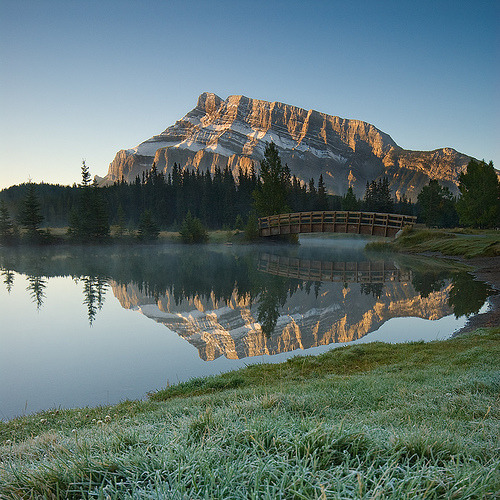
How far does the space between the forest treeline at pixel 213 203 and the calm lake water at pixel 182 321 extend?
28.1 metres

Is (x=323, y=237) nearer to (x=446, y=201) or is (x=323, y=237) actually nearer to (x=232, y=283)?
(x=446, y=201)

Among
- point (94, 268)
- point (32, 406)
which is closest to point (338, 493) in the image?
point (32, 406)

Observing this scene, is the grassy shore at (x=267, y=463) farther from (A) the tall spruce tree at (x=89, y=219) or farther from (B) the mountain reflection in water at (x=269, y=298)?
(A) the tall spruce tree at (x=89, y=219)

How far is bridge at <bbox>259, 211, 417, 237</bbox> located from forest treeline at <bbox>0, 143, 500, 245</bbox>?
4.92 meters

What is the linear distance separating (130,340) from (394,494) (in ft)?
42.0

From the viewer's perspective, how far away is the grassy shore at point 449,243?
3222 centimetres

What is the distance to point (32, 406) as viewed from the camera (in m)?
7.91

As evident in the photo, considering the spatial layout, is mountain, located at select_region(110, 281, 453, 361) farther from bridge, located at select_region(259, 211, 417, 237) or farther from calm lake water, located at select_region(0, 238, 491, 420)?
bridge, located at select_region(259, 211, 417, 237)

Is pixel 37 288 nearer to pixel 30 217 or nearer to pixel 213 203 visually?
pixel 30 217

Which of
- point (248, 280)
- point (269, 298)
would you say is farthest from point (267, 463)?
point (248, 280)

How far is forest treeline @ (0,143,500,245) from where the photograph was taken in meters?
52.9

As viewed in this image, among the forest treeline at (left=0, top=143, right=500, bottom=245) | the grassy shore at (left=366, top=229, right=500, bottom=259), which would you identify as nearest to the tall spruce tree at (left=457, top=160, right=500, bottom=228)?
the forest treeline at (left=0, top=143, right=500, bottom=245)

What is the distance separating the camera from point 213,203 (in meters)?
101

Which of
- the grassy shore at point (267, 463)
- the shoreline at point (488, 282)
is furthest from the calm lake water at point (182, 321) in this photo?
the grassy shore at point (267, 463)
